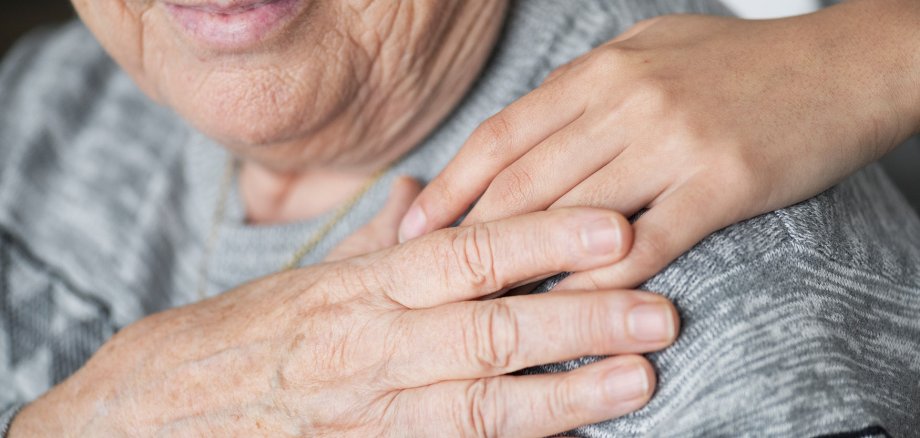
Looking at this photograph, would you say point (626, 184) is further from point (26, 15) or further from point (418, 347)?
point (26, 15)

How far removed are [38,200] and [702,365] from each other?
1.29 m

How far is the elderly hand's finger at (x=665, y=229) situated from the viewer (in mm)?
724

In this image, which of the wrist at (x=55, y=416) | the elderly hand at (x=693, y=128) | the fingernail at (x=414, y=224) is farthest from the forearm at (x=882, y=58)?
the wrist at (x=55, y=416)

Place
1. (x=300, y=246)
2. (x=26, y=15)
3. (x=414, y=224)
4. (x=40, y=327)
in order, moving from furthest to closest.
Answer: (x=26, y=15), (x=40, y=327), (x=300, y=246), (x=414, y=224)

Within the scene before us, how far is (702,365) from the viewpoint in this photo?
0.71 m

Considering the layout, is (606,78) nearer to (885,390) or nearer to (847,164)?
(847,164)

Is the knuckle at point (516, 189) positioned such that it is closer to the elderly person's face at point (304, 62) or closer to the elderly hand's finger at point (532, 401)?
the elderly hand's finger at point (532, 401)

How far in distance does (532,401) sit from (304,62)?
0.47 m

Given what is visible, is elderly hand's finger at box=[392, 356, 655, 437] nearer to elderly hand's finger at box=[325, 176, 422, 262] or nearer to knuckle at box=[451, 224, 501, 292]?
knuckle at box=[451, 224, 501, 292]

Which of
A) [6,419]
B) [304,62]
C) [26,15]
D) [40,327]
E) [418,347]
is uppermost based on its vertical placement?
[304,62]

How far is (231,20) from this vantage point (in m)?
0.99

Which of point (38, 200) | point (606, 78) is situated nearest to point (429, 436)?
point (606, 78)

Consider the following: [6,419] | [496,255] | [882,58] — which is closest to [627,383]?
[496,255]

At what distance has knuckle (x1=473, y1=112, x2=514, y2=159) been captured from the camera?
839mm
